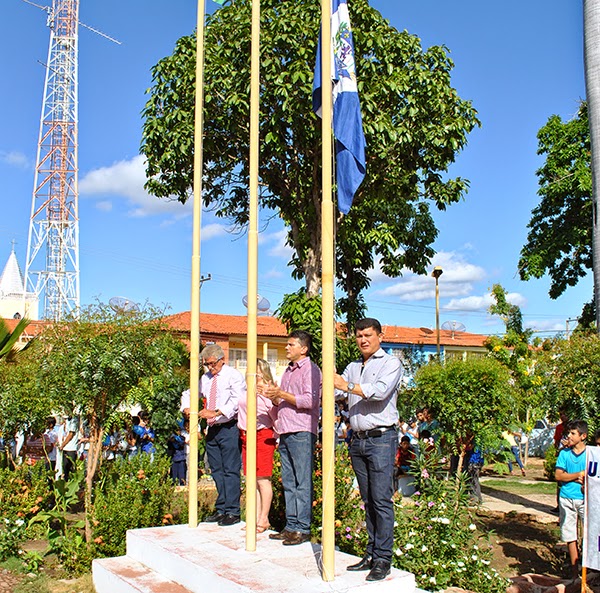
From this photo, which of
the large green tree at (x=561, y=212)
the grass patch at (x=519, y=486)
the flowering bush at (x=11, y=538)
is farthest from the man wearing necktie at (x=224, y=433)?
the large green tree at (x=561, y=212)

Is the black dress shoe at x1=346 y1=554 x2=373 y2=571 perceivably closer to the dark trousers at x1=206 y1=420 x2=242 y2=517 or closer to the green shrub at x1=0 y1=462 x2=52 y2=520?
the dark trousers at x1=206 y1=420 x2=242 y2=517

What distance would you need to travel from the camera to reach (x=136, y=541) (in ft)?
20.9

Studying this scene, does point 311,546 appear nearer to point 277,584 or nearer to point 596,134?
point 277,584

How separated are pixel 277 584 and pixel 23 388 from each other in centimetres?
680

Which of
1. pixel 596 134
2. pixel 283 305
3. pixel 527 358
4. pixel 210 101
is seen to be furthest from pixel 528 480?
pixel 210 101

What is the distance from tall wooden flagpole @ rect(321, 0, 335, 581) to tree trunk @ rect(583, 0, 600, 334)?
5073mm

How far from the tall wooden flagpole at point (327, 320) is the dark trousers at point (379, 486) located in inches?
15.0

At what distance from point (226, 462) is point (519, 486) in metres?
9.79

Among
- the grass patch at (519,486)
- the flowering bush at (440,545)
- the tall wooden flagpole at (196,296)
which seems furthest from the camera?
the grass patch at (519,486)

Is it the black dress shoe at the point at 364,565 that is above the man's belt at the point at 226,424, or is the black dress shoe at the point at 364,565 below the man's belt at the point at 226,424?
below

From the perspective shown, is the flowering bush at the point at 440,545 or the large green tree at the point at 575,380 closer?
the flowering bush at the point at 440,545

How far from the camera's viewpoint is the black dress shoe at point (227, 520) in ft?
22.5

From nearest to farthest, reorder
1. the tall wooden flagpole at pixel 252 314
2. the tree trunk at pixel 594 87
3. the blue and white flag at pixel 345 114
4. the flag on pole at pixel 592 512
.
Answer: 1. the blue and white flag at pixel 345 114
2. the tall wooden flagpole at pixel 252 314
3. the flag on pole at pixel 592 512
4. the tree trunk at pixel 594 87

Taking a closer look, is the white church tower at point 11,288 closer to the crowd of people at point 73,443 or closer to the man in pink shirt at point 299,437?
the crowd of people at point 73,443
